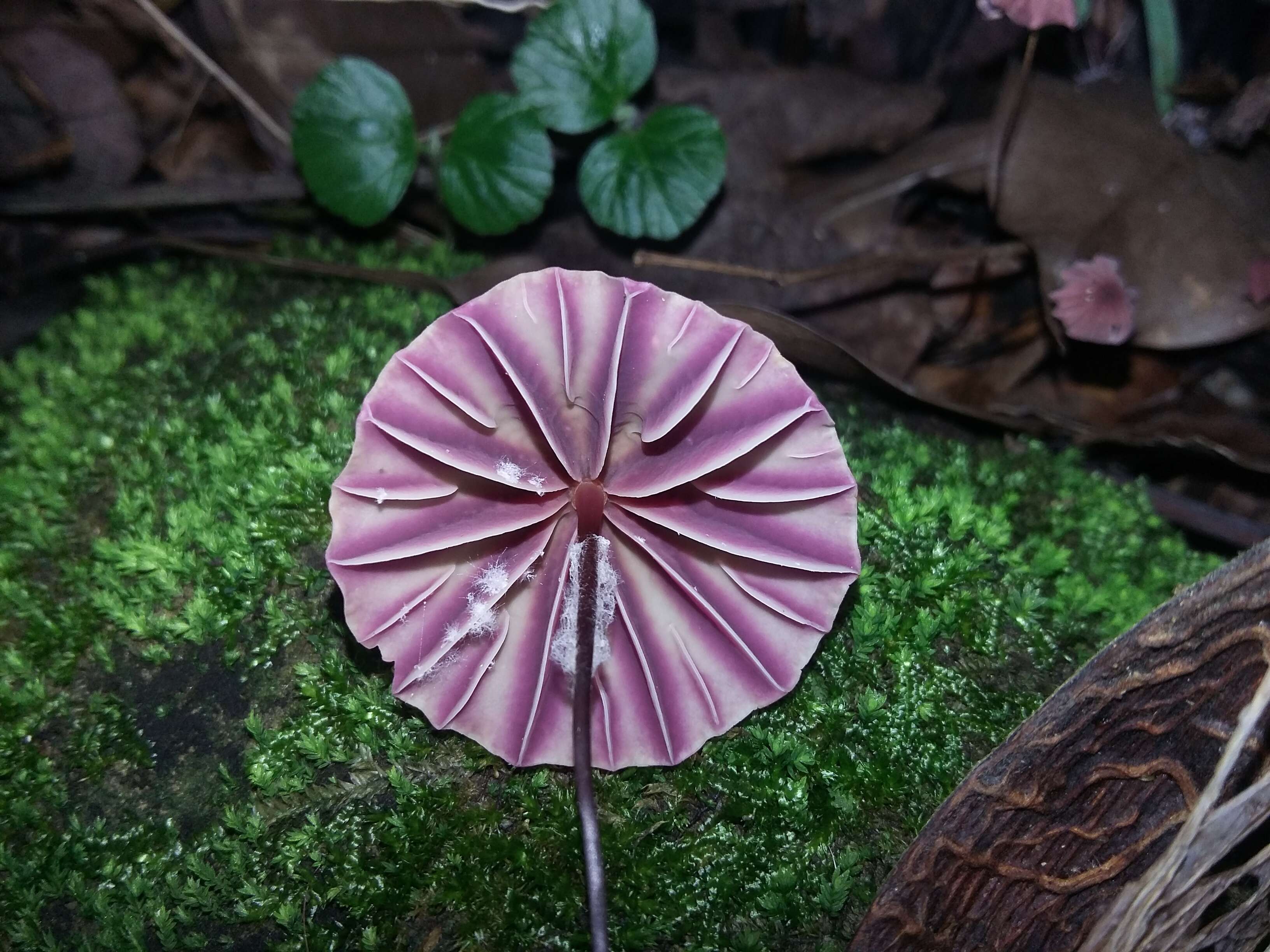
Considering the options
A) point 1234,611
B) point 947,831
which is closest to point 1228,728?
point 1234,611

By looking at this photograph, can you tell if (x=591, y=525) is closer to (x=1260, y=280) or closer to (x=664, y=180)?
(x=664, y=180)

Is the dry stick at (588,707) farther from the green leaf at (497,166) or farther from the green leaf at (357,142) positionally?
the green leaf at (357,142)

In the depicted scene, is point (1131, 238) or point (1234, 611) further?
point (1131, 238)

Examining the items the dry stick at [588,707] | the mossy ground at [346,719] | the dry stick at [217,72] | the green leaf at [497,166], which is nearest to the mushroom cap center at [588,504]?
the dry stick at [588,707]

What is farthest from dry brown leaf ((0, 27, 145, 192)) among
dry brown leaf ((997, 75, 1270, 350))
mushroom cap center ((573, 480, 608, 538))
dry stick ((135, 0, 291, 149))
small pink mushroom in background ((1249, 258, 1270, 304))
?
small pink mushroom in background ((1249, 258, 1270, 304))

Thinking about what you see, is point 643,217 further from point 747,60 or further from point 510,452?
point 510,452

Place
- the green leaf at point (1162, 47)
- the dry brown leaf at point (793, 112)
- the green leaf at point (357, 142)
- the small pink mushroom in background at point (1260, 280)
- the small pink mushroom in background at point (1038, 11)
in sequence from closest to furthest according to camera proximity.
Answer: the small pink mushroom in background at point (1038, 11) < the small pink mushroom in background at point (1260, 280) < the green leaf at point (357, 142) < the green leaf at point (1162, 47) < the dry brown leaf at point (793, 112)
